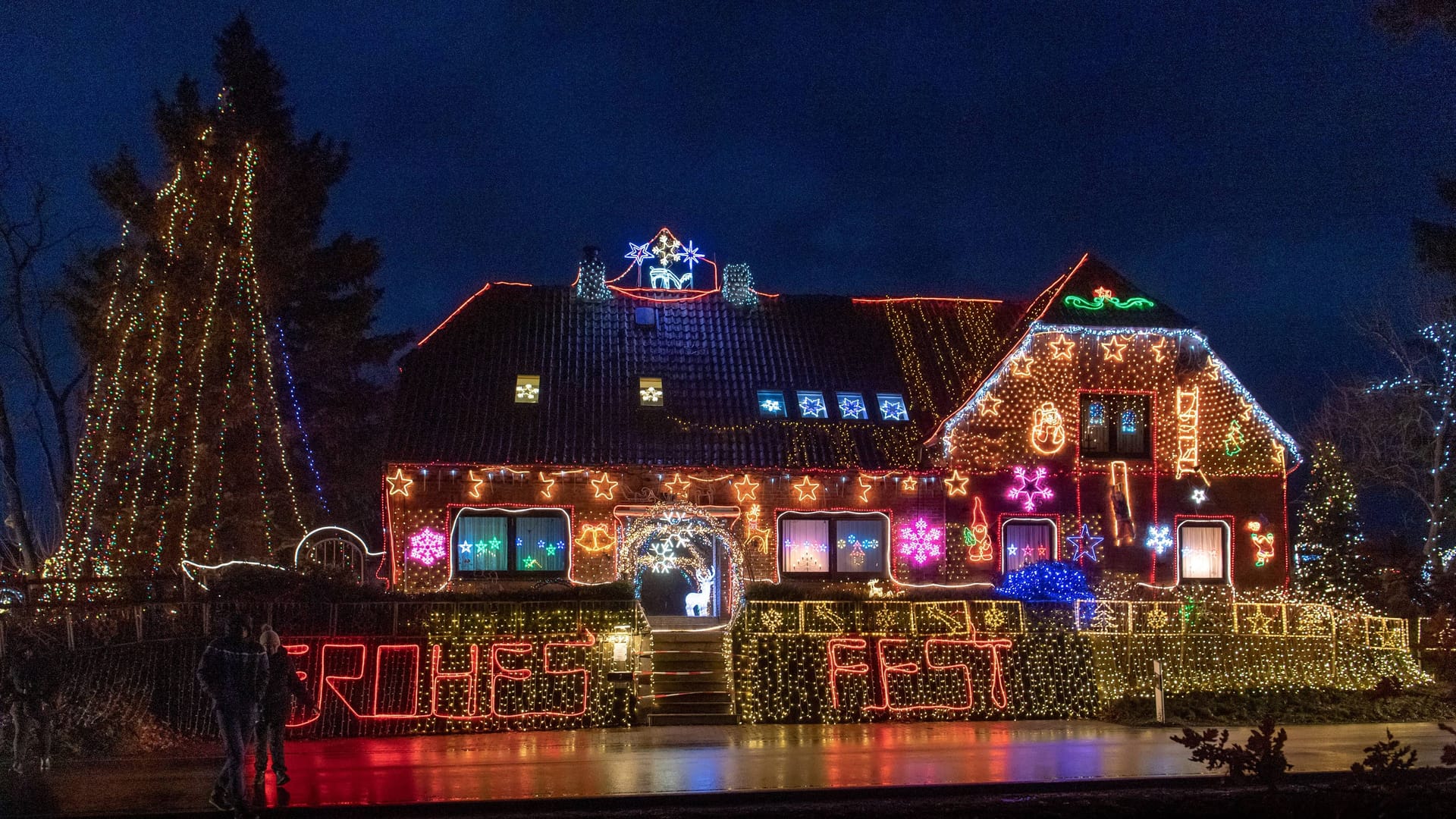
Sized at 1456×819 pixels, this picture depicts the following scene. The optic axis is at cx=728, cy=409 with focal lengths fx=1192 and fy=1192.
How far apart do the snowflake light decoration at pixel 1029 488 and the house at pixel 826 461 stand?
0.04 meters

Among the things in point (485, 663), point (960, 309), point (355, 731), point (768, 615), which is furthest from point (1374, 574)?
point (355, 731)

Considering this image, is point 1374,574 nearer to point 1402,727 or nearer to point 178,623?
point 1402,727

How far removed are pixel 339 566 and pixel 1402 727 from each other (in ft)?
57.5

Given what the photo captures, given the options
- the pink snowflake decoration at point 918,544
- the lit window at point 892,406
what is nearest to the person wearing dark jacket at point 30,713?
the pink snowflake decoration at point 918,544

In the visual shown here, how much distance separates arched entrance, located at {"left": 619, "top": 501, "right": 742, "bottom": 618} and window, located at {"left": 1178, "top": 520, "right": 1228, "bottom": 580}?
986cm

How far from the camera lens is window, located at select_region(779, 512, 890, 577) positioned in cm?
2464

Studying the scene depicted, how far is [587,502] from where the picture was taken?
2366 cm

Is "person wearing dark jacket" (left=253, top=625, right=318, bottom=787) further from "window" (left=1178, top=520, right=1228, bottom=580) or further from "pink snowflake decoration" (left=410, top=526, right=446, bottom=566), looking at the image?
"window" (left=1178, top=520, right=1228, bottom=580)

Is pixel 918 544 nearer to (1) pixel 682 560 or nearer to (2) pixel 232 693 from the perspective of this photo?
(1) pixel 682 560

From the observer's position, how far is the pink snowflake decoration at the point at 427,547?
23062 millimetres

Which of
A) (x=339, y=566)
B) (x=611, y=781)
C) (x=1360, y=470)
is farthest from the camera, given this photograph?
(x=1360, y=470)

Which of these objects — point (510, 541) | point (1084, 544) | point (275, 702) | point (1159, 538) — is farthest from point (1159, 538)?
point (275, 702)

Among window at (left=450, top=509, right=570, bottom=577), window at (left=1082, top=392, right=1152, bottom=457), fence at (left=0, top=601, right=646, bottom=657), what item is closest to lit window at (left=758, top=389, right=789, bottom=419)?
window at (left=450, top=509, right=570, bottom=577)

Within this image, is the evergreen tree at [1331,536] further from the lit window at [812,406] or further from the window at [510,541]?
Answer: the window at [510,541]
